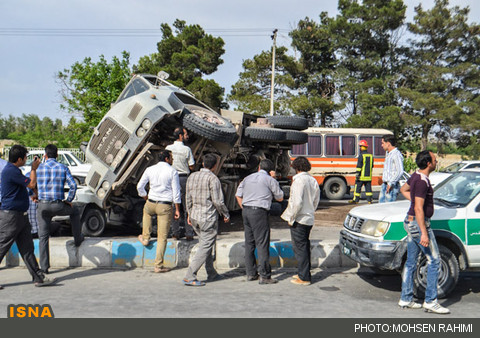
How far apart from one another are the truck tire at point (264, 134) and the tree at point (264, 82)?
65.2ft

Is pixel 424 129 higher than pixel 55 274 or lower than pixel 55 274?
higher

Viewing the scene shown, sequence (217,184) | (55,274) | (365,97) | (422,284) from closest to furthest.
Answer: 1. (422,284)
2. (217,184)
3. (55,274)
4. (365,97)

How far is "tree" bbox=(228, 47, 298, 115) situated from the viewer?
30.8 metres

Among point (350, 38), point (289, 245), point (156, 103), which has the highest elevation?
point (350, 38)

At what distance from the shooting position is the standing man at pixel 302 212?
5.75 m

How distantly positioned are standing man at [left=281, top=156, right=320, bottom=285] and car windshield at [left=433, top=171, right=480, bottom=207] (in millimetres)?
1643

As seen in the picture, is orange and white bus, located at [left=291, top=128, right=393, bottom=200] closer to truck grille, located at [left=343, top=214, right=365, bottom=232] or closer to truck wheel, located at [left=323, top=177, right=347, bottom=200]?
truck wheel, located at [left=323, top=177, right=347, bottom=200]

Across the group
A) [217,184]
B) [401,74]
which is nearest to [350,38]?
[401,74]

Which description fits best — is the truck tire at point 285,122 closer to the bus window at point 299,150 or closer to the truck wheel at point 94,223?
the bus window at point 299,150

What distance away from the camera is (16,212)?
18.3 feet

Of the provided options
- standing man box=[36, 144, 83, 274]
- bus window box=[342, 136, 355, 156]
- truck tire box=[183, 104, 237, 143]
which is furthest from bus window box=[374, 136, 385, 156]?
standing man box=[36, 144, 83, 274]

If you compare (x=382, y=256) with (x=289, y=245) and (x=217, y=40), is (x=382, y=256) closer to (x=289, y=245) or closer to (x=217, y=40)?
(x=289, y=245)
